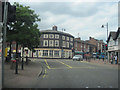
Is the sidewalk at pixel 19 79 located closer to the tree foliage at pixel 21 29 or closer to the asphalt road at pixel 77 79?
the asphalt road at pixel 77 79

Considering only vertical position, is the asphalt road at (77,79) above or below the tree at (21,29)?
below

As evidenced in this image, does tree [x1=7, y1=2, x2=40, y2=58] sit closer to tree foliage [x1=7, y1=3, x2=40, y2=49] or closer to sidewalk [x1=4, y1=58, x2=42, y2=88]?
tree foliage [x1=7, y1=3, x2=40, y2=49]

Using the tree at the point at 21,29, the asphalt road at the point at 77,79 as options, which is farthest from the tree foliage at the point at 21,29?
the asphalt road at the point at 77,79

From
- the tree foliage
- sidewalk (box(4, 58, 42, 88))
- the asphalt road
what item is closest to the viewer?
sidewalk (box(4, 58, 42, 88))

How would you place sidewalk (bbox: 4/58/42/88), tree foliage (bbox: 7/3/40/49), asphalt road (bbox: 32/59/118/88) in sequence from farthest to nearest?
tree foliage (bbox: 7/3/40/49), asphalt road (bbox: 32/59/118/88), sidewalk (bbox: 4/58/42/88)

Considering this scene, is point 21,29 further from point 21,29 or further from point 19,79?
point 19,79

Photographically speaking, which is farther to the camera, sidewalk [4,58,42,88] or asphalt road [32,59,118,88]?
asphalt road [32,59,118,88]

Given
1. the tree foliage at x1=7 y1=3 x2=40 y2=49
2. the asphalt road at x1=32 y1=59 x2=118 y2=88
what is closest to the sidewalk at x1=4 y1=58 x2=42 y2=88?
the asphalt road at x1=32 y1=59 x2=118 y2=88

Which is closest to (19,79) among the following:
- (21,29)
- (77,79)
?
(77,79)

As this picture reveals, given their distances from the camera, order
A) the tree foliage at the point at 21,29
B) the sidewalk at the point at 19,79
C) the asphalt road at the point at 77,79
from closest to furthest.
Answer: the sidewalk at the point at 19,79 → the asphalt road at the point at 77,79 → the tree foliage at the point at 21,29

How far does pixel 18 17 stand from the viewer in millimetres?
18422

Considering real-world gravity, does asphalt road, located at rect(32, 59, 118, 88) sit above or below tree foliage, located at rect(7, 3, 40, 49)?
below

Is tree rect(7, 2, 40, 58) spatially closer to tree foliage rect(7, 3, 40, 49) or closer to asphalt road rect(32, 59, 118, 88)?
tree foliage rect(7, 3, 40, 49)

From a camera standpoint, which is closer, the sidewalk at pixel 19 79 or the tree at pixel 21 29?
the sidewalk at pixel 19 79
